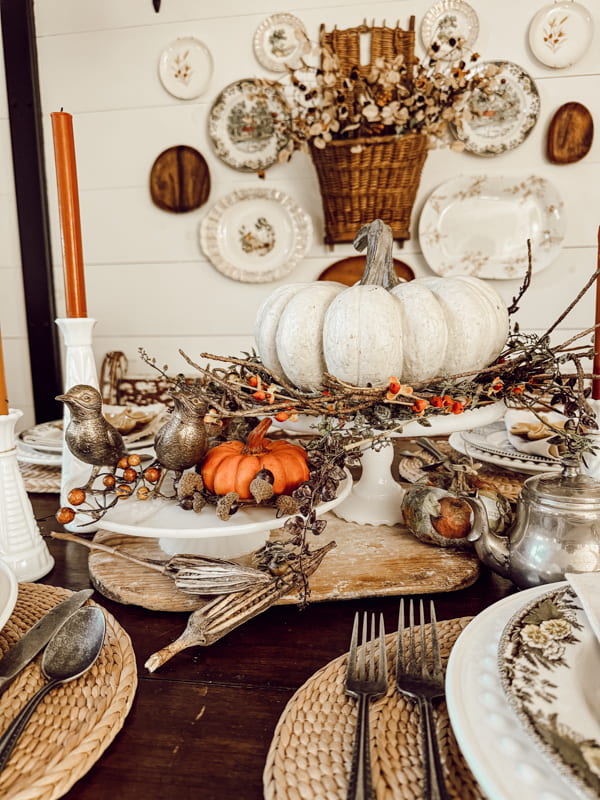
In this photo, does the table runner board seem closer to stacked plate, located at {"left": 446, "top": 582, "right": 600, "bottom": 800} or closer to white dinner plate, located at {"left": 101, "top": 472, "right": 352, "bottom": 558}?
white dinner plate, located at {"left": 101, "top": 472, "right": 352, "bottom": 558}

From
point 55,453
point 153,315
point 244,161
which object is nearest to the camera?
point 55,453

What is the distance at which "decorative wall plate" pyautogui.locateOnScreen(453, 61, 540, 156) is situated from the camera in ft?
6.51

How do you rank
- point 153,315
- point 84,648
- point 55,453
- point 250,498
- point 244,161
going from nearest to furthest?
1. point 84,648
2. point 250,498
3. point 55,453
4. point 244,161
5. point 153,315

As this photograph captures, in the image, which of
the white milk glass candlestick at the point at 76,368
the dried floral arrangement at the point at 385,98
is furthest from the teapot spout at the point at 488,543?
the dried floral arrangement at the point at 385,98

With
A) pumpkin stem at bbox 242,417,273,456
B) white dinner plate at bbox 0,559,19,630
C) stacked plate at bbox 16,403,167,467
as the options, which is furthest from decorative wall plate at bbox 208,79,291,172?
white dinner plate at bbox 0,559,19,630

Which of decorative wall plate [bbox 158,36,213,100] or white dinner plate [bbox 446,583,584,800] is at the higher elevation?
decorative wall plate [bbox 158,36,213,100]

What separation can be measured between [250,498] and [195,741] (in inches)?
10.4

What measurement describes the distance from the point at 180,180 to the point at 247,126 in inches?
13.4

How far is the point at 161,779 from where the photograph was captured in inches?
13.8

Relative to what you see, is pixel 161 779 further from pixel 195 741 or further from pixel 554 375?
pixel 554 375

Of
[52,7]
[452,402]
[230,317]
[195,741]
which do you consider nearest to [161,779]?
[195,741]

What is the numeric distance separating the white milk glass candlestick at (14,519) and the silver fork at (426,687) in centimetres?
42

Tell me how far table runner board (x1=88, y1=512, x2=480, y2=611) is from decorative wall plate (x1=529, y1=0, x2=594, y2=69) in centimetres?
203

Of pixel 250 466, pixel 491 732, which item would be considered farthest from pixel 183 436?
pixel 491 732
